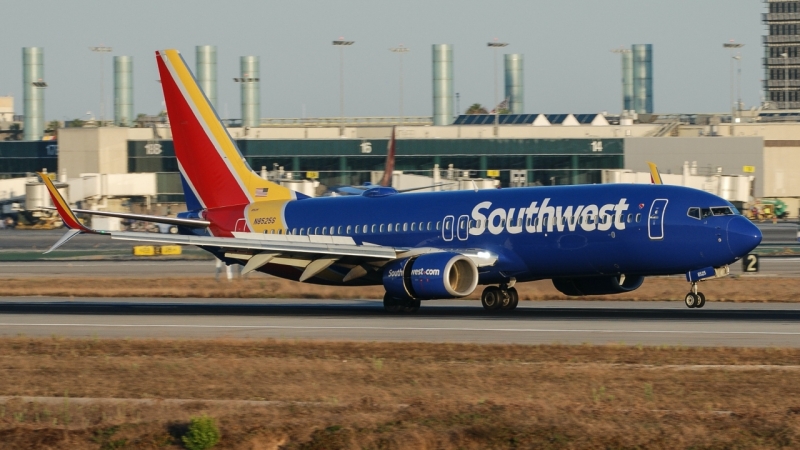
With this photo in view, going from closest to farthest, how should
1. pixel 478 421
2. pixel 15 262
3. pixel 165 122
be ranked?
pixel 478 421, pixel 15 262, pixel 165 122

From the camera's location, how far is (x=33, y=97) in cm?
14800

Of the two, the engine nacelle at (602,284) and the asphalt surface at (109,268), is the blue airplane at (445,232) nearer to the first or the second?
the engine nacelle at (602,284)

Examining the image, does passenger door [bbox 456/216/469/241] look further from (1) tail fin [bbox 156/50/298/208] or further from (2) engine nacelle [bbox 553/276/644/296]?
(1) tail fin [bbox 156/50/298/208]

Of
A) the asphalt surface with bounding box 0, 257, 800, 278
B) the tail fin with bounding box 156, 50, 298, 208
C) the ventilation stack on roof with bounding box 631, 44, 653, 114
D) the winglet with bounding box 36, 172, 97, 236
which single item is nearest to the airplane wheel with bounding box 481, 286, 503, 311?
the tail fin with bounding box 156, 50, 298, 208

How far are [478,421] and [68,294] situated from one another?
1397 inches

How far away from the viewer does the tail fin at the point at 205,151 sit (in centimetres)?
4156

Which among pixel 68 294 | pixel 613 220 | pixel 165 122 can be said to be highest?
pixel 165 122

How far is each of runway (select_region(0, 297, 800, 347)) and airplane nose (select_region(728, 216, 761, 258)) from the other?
6.17ft

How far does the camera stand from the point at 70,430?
607 inches

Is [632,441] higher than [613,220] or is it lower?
lower

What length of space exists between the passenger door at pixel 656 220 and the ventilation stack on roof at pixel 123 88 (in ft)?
417

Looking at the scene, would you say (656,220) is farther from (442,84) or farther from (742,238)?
(442,84)

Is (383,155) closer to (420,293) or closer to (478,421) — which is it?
(420,293)

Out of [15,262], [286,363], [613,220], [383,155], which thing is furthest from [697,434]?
[383,155]
